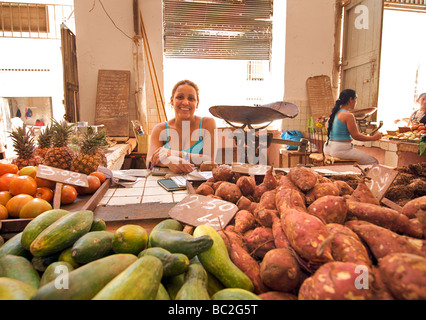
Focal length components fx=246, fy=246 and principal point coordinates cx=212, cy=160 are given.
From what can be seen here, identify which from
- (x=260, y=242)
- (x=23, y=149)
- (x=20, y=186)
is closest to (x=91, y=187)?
(x=20, y=186)

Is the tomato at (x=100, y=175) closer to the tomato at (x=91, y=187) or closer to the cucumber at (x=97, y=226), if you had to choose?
the tomato at (x=91, y=187)

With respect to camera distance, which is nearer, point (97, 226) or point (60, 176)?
point (97, 226)

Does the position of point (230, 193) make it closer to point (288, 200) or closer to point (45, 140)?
point (288, 200)

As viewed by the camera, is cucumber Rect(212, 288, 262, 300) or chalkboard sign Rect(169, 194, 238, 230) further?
chalkboard sign Rect(169, 194, 238, 230)

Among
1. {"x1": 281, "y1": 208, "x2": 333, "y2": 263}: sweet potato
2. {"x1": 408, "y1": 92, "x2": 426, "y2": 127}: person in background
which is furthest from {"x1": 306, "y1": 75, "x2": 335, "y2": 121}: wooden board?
{"x1": 281, "y1": 208, "x2": 333, "y2": 263}: sweet potato

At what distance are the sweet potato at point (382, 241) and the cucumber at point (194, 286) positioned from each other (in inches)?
20.5

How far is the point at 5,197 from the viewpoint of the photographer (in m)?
1.36

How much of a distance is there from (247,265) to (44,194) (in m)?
1.27

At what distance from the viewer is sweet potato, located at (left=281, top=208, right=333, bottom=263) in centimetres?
69

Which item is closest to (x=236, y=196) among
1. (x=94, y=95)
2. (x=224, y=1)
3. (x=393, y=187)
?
(x=393, y=187)

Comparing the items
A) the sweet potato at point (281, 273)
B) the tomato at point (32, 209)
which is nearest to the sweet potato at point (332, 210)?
the sweet potato at point (281, 273)

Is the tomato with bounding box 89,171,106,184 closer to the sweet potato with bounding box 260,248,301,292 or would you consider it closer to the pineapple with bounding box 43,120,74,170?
the pineapple with bounding box 43,120,74,170

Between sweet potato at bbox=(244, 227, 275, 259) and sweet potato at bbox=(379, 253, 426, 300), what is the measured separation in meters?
0.37

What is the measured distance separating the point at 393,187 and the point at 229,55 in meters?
5.56
